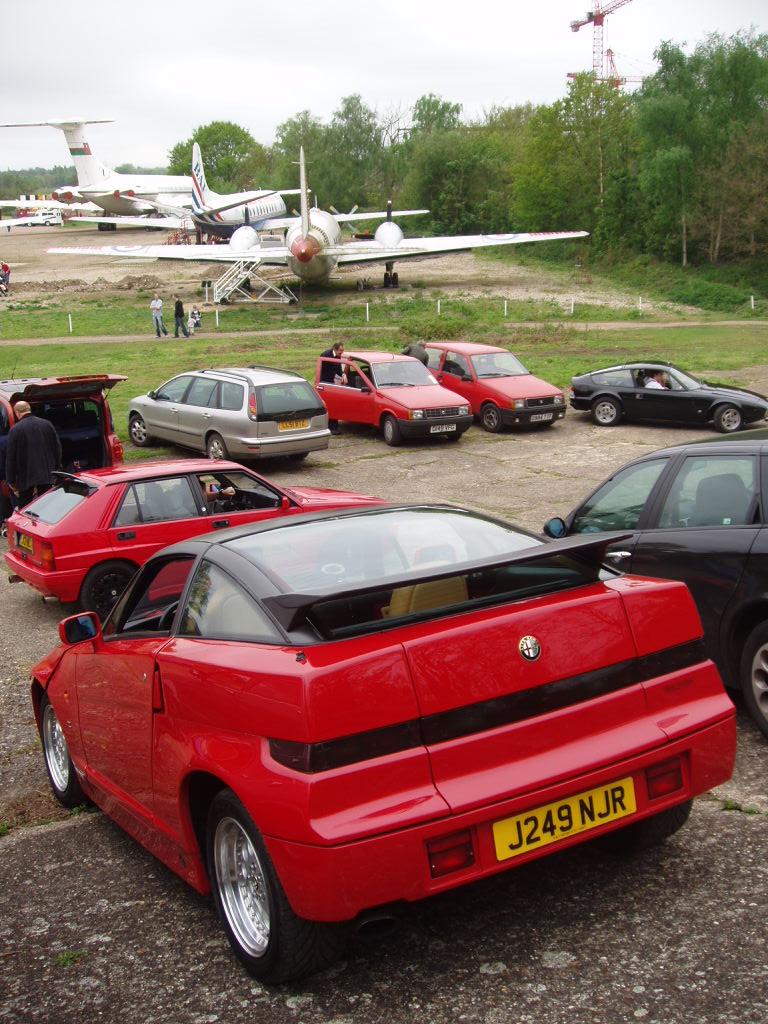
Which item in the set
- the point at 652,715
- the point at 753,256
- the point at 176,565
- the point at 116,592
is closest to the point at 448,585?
the point at 652,715

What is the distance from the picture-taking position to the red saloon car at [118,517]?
9.80 m

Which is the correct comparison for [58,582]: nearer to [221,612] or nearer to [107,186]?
[221,612]

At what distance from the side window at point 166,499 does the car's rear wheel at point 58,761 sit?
4.50m

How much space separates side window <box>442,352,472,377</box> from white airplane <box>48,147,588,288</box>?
89.2 feet

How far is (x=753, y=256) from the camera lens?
189 ft

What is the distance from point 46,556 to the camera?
9.74m

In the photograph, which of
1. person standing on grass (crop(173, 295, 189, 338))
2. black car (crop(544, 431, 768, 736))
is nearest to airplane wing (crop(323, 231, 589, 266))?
person standing on grass (crop(173, 295, 189, 338))

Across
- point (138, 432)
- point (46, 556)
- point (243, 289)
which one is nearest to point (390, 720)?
point (46, 556)

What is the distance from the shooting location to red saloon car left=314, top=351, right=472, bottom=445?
65.4 ft

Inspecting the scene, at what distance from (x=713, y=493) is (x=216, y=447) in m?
13.0

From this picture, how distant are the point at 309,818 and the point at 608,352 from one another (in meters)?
31.0

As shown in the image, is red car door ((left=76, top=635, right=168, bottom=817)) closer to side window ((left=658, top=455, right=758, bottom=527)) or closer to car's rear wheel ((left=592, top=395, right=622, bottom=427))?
side window ((left=658, top=455, right=758, bottom=527))

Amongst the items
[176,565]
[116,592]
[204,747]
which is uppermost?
[176,565]

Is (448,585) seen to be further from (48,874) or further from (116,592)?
(116,592)
